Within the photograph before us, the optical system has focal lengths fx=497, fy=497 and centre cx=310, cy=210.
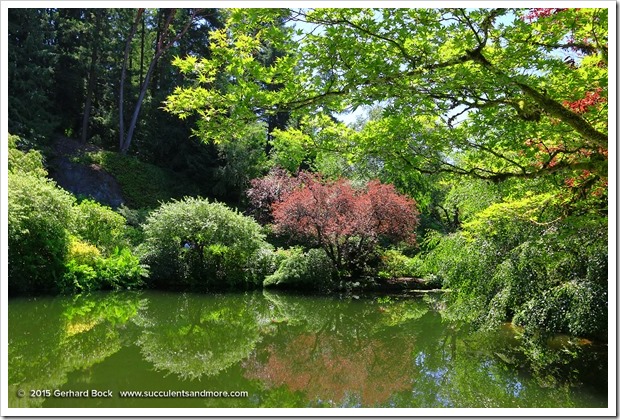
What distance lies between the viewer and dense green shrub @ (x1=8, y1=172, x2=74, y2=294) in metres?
9.80

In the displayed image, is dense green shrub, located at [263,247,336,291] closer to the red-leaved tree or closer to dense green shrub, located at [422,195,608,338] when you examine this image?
the red-leaved tree

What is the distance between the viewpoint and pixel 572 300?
530cm

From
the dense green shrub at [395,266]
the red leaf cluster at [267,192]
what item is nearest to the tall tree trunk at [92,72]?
the red leaf cluster at [267,192]

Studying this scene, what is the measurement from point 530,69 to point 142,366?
16.4 feet

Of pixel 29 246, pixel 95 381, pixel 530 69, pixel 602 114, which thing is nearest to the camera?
pixel 530 69

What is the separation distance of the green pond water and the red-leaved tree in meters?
3.73

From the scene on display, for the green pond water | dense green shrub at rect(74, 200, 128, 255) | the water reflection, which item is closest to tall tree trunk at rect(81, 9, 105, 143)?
dense green shrub at rect(74, 200, 128, 255)

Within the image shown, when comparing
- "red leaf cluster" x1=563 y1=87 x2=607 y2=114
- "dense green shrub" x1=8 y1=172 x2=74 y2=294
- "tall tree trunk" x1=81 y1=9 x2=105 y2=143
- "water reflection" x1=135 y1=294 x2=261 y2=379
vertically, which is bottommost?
"water reflection" x1=135 y1=294 x2=261 y2=379

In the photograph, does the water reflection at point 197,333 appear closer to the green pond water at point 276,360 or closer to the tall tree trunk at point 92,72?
the green pond water at point 276,360

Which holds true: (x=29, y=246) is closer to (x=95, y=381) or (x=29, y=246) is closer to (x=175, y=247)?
(x=175, y=247)

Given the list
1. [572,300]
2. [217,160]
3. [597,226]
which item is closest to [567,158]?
[597,226]

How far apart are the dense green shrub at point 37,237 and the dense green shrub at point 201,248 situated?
2.38 m

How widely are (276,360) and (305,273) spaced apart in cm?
652

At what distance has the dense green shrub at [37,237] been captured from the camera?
9.80 m
